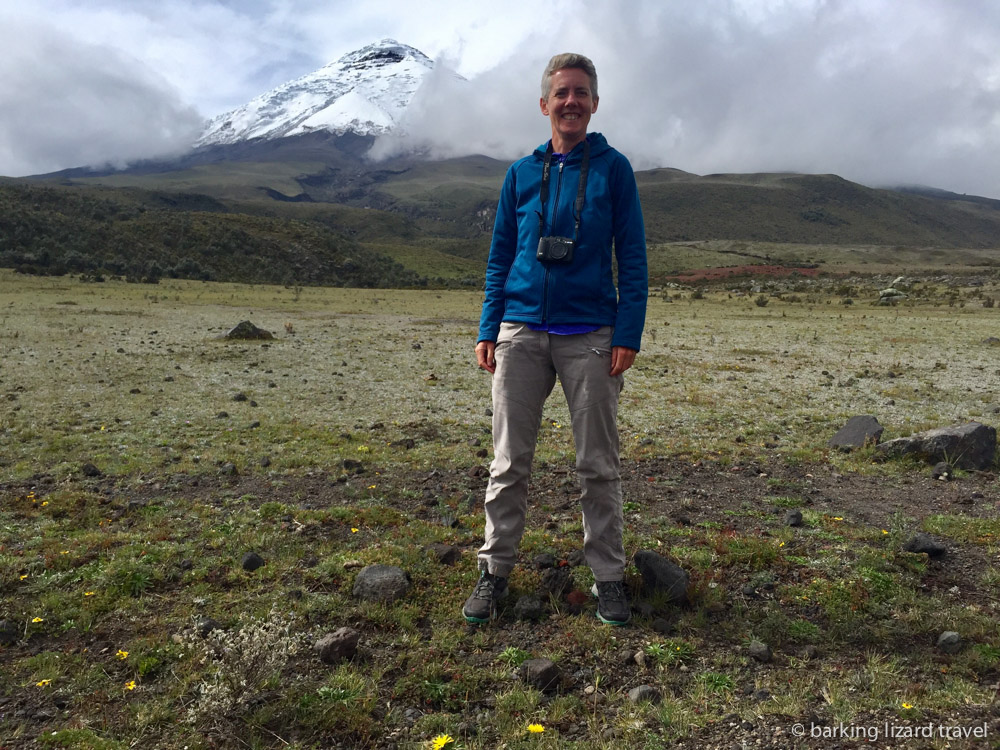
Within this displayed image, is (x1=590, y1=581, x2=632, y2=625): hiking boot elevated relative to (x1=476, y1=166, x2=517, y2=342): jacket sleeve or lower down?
lower down

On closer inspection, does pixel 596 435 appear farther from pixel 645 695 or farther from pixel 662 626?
pixel 645 695

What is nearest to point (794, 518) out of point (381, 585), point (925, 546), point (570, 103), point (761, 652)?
point (925, 546)

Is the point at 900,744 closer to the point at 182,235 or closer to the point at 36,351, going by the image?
the point at 36,351

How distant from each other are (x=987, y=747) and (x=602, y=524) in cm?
196

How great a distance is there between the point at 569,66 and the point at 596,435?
2229mm

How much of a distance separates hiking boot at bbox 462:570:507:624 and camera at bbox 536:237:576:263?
198 centimetres

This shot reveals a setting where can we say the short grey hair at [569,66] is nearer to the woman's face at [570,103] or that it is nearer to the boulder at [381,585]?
the woman's face at [570,103]

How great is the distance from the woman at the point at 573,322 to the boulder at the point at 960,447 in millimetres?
5207

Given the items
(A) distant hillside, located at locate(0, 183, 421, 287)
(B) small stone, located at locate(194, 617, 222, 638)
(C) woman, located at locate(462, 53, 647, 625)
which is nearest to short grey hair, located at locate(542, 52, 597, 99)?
(C) woman, located at locate(462, 53, 647, 625)

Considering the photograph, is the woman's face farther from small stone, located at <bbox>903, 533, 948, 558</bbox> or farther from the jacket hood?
small stone, located at <bbox>903, 533, 948, 558</bbox>

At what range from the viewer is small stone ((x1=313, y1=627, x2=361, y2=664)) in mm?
3340

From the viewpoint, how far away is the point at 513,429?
386 cm

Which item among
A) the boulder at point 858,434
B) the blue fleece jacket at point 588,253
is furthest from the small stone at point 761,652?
the boulder at point 858,434

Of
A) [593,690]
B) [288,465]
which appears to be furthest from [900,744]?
[288,465]
